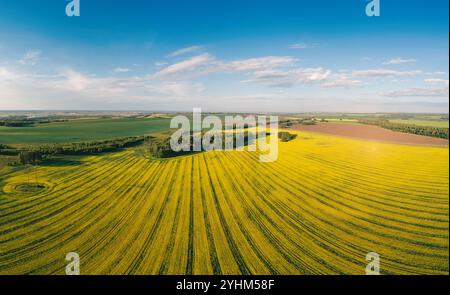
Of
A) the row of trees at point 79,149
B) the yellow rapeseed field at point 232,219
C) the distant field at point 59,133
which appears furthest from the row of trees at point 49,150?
the distant field at point 59,133

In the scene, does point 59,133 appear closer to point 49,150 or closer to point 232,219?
point 49,150

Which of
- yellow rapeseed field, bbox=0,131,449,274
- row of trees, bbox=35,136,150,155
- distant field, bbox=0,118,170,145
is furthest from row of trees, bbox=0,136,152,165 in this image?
distant field, bbox=0,118,170,145

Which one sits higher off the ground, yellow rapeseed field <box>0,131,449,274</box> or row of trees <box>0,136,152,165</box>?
row of trees <box>0,136,152,165</box>

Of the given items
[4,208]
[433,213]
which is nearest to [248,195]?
[433,213]

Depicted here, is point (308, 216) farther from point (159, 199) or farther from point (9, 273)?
point (9, 273)

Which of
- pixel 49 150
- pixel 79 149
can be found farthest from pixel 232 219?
pixel 49 150

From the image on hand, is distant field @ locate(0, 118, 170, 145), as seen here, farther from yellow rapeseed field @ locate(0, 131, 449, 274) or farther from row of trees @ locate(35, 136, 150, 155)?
yellow rapeseed field @ locate(0, 131, 449, 274)

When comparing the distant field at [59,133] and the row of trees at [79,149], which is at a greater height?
the distant field at [59,133]

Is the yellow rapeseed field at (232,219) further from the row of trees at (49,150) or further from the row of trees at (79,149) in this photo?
the row of trees at (79,149)
